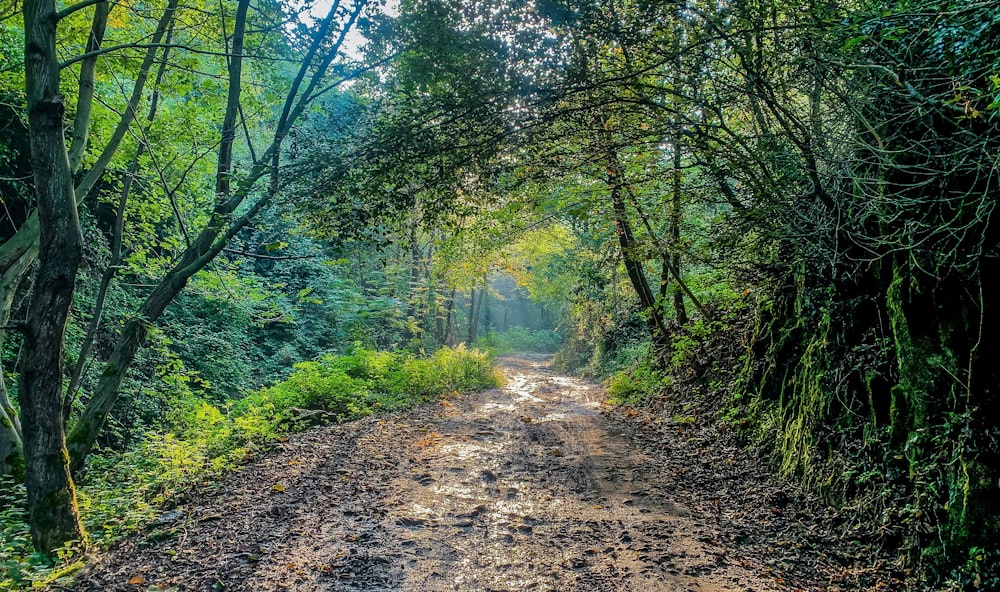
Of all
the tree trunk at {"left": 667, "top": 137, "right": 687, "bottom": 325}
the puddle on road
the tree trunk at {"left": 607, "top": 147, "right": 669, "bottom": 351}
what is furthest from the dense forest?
the puddle on road

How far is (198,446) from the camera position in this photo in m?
5.76

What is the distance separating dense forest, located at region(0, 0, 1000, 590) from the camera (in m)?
3.49

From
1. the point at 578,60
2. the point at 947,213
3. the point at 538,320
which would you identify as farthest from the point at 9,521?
the point at 538,320

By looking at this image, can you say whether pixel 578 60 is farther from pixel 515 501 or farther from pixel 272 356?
pixel 272 356

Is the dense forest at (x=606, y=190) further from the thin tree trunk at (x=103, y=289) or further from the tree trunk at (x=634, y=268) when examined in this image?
the tree trunk at (x=634, y=268)

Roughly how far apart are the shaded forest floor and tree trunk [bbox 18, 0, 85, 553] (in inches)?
28.2

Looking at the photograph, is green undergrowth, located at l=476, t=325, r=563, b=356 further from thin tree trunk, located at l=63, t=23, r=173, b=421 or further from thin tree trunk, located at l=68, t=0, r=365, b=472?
thin tree trunk, located at l=68, t=0, r=365, b=472

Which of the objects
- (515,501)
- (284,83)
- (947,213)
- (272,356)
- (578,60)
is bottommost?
(515,501)

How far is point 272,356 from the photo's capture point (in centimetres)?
1480

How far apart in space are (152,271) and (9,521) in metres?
4.19

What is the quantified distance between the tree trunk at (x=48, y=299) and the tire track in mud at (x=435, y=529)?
73 centimetres

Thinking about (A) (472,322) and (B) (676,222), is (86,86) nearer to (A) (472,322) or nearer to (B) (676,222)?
(B) (676,222)

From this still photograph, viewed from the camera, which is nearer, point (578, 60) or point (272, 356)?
point (578, 60)

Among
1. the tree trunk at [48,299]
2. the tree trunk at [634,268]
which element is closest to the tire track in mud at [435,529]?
the tree trunk at [48,299]
